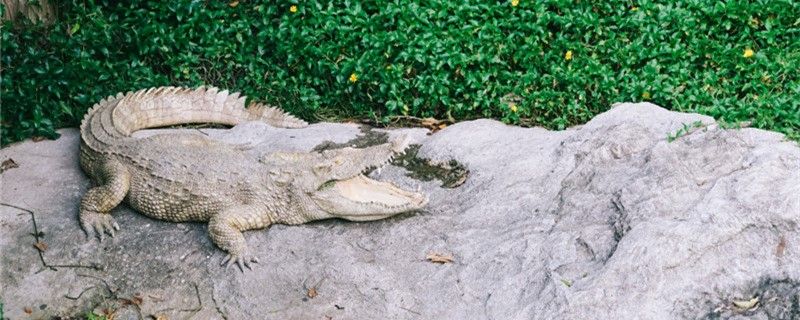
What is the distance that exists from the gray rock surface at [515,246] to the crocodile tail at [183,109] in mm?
918

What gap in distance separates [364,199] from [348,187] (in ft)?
0.54

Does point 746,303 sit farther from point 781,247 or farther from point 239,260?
point 239,260

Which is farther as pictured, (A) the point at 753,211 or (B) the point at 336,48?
(B) the point at 336,48

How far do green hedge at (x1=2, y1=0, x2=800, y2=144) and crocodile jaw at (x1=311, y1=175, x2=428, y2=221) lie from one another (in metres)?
1.55

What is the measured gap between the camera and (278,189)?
21.6 ft

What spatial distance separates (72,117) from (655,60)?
493 cm

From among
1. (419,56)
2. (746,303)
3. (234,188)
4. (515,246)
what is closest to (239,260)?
(234,188)

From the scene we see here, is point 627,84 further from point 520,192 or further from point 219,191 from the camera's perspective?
point 219,191

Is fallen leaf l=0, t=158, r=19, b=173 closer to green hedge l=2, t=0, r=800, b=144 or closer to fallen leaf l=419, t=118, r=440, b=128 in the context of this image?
green hedge l=2, t=0, r=800, b=144

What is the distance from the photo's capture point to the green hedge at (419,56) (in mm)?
7883

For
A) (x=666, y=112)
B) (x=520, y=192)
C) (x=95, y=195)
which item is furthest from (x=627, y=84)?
(x=95, y=195)

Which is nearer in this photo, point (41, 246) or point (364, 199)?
point (41, 246)

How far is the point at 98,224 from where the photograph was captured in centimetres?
655

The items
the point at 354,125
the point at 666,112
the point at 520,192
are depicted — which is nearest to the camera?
the point at 520,192
